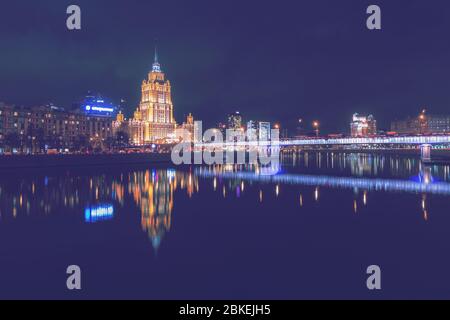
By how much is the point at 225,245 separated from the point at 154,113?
13716cm

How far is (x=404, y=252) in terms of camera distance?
53.0 ft

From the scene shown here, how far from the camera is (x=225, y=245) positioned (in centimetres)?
1773

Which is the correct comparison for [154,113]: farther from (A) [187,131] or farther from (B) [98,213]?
(B) [98,213]

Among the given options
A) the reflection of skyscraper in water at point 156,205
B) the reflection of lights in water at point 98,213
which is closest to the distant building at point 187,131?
the reflection of skyscraper in water at point 156,205

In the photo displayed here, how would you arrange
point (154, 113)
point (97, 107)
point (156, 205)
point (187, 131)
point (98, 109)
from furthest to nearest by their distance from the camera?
1. point (187, 131)
2. point (154, 113)
3. point (97, 107)
4. point (98, 109)
5. point (156, 205)

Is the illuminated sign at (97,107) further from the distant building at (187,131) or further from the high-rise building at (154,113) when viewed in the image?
the distant building at (187,131)

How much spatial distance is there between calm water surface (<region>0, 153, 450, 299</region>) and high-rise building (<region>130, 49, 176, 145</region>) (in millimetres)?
112604

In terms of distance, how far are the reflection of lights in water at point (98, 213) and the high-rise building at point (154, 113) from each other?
381 ft
